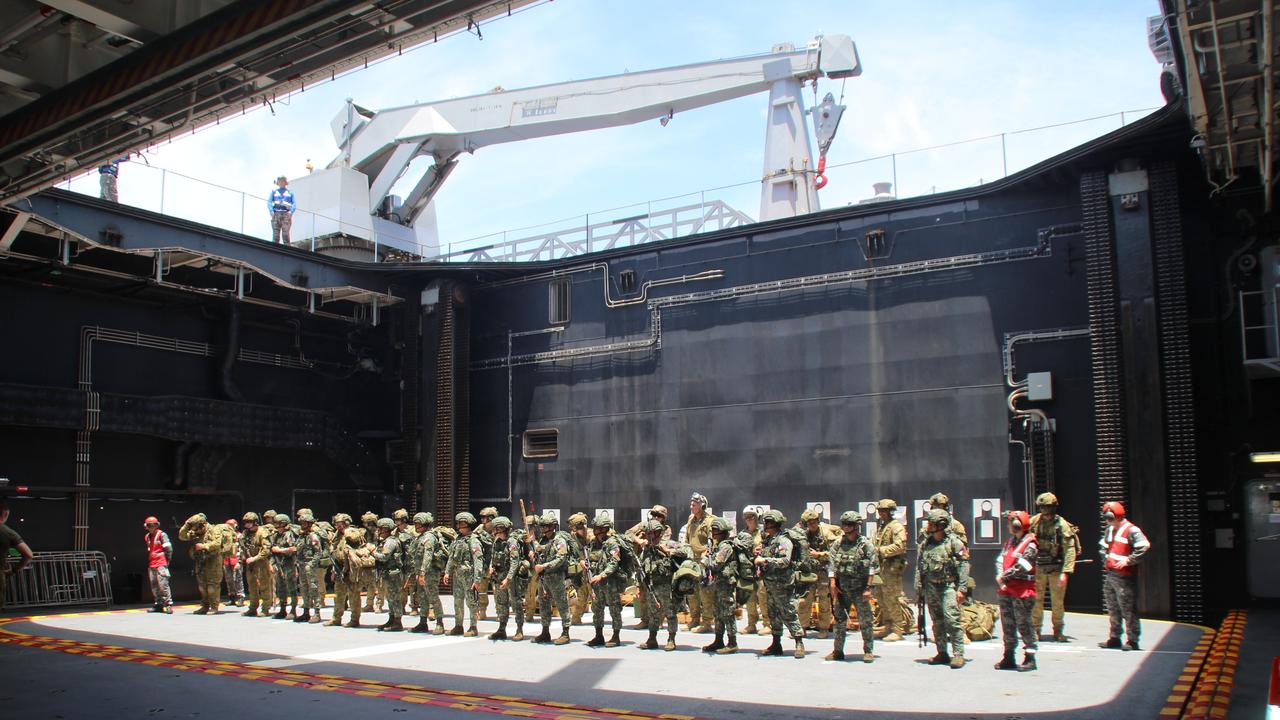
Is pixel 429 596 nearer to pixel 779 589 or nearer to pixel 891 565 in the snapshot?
pixel 779 589

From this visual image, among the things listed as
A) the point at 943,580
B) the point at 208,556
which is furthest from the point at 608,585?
the point at 208,556

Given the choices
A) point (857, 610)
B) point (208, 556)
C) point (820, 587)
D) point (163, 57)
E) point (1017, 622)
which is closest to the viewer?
point (163, 57)

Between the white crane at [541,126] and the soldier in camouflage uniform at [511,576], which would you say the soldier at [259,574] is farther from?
the white crane at [541,126]

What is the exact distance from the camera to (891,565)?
14.4m

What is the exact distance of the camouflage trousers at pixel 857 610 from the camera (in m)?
12.7

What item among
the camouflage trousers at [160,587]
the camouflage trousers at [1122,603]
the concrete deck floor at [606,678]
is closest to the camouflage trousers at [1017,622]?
the concrete deck floor at [606,678]

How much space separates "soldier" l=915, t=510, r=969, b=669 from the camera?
468 inches

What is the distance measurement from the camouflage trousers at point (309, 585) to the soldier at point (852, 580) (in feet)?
32.1

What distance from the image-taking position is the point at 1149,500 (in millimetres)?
15906

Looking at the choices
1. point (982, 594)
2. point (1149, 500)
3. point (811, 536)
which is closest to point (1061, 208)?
point (1149, 500)

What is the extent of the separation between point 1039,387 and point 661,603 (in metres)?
7.89

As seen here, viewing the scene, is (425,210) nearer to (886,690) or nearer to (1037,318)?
(1037,318)

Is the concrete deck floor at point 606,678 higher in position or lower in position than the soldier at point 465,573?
lower

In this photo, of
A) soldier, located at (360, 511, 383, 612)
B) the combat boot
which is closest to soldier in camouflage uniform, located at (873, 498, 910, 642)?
the combat boot
